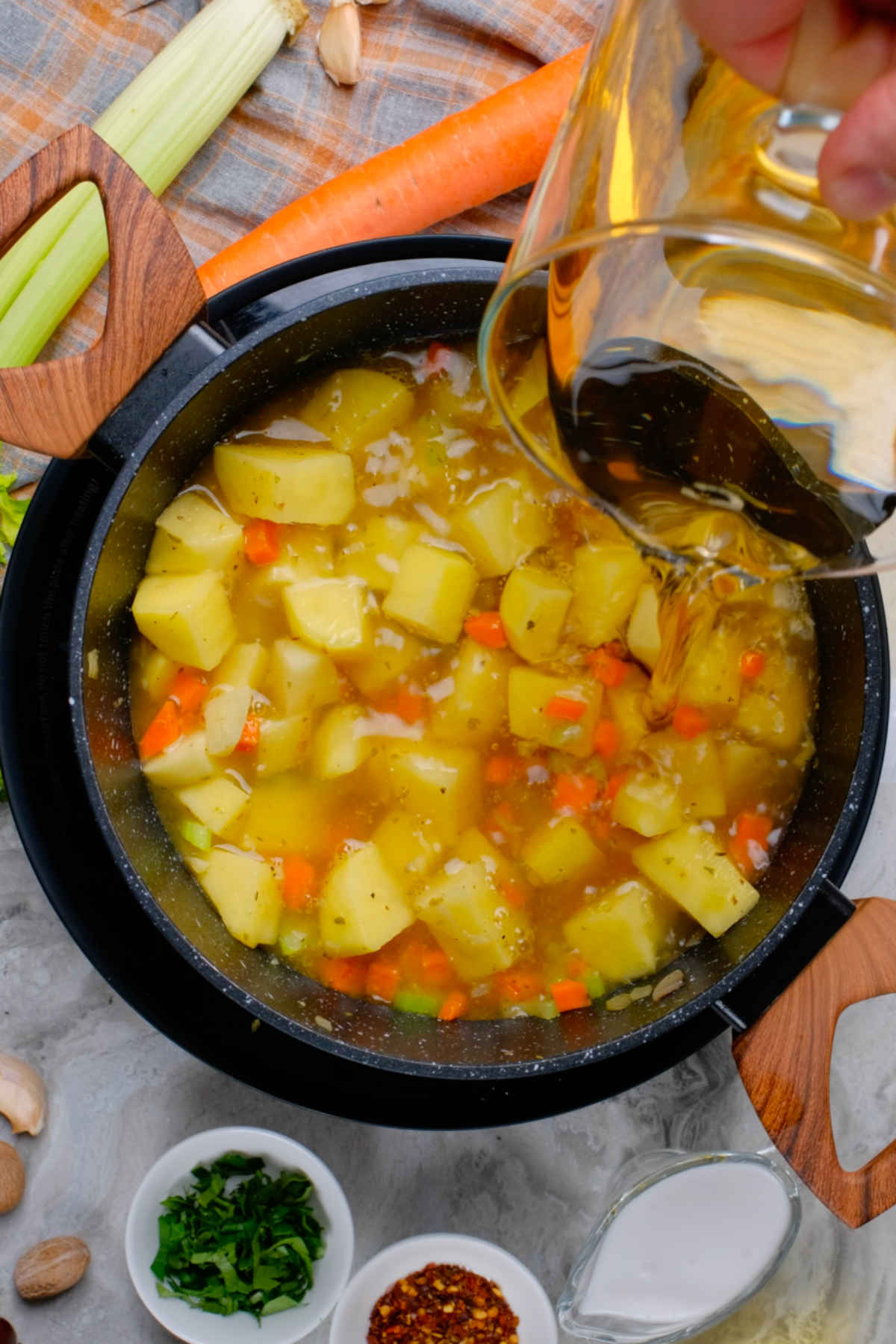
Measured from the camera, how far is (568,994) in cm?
255

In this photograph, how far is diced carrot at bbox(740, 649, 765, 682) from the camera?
2.61 metres

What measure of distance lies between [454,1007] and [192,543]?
3.73ft

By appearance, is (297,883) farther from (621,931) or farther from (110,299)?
(110,299)

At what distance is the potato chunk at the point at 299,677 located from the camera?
8.30 ft

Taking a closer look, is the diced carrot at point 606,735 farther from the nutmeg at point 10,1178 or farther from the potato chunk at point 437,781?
the nutmeg at point 10,1178

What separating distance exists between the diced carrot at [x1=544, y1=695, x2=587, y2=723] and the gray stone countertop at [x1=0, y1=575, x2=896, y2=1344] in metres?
0.86

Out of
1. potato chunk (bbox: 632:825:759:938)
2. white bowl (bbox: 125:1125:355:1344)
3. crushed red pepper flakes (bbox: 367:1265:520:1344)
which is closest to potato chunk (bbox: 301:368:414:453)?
potato chunk (bbox: 632:825:759:938)

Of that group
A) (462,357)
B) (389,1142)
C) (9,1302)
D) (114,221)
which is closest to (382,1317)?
(389,1142)

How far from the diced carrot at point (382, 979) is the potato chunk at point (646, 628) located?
855 millimetres

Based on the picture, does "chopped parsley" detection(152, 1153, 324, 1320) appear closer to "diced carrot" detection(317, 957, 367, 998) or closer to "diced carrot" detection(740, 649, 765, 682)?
"diced carrot" detection(317, 957, 367, 998)

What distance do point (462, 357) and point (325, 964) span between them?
136 centimetres

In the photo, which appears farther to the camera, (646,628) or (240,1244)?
(240,1244)

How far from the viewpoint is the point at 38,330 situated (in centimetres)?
290

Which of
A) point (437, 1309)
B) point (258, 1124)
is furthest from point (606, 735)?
point (437, 1309)
